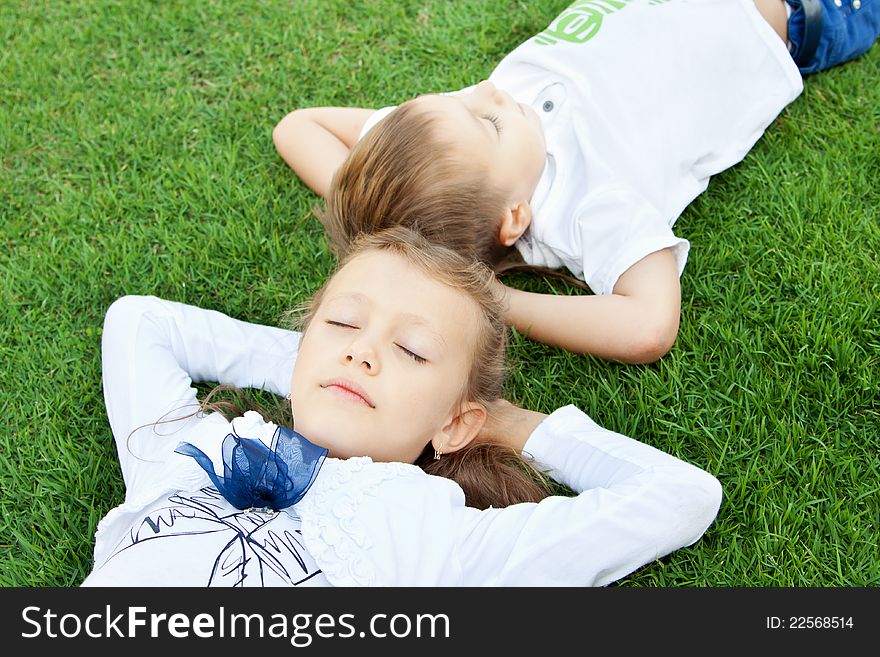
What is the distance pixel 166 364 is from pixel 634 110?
1.74m

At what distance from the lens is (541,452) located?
7.55 feet

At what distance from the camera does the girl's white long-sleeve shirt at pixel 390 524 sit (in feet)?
6.09

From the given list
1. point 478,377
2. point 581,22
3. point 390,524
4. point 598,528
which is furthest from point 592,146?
point 390,524

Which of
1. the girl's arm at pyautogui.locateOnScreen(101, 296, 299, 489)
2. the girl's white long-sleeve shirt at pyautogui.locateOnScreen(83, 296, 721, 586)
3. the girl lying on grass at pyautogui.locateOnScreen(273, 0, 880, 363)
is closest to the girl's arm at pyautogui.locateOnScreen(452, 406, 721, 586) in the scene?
the girl's white long-sleeve shirt at pyautogui.locateOnScreen(83, 296, 721, 586)

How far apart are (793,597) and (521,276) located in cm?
132

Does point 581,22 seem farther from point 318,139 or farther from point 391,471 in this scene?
point 391,471

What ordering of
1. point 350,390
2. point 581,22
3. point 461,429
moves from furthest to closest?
point 581,22 → point 461,429 → point 350,390

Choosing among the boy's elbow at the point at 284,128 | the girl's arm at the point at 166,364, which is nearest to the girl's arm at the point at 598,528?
the girl's arm at the point at 166,364

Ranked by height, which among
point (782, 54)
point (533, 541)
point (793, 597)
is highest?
point (782, 54)

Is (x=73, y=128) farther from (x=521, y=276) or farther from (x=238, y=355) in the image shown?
(x=521, y=276)

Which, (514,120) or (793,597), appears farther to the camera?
(514,120)

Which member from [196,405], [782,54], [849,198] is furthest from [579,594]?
[782,54]

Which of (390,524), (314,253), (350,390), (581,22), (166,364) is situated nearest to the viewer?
(390,524)

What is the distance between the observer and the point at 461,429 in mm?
A: 2230
